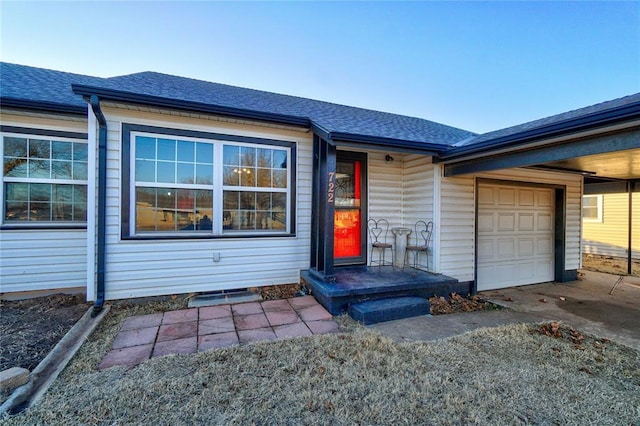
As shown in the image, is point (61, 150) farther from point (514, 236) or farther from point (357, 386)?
point (514, 236)

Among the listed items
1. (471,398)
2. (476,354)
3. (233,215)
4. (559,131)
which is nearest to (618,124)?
(559,131)

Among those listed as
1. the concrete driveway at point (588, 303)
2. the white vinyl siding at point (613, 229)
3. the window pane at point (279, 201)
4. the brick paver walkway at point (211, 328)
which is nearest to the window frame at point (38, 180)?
the brick paver walkway at point (211, 328)

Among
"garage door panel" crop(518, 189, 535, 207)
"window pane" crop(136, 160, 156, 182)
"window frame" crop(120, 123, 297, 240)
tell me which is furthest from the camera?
"garage door panel" crop(518, 189, 535, 207)

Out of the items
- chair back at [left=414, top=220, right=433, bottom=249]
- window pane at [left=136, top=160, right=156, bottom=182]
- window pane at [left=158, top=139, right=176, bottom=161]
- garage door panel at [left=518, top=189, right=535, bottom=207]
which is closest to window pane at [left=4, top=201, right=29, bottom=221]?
window pane at [left=136, top=160, right=156, bottom=182]

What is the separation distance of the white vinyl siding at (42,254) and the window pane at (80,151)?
0.23 meters

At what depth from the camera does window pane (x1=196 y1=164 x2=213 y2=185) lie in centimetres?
439

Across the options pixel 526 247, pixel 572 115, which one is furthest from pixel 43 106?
pixel 526 247

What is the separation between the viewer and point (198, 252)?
171 inches

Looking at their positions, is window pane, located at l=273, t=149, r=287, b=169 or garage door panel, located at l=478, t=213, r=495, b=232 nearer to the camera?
window pane, located at l=273, t=149, r=287, b=169

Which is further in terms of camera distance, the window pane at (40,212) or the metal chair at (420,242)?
the metal chair at (420,242)

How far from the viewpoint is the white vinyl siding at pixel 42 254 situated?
4.08 metres

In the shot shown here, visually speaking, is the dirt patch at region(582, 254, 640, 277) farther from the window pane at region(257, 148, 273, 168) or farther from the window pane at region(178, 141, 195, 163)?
the window pane at region(178, 141, 195, 163)

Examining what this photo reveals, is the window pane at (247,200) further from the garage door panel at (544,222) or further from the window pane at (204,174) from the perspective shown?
the garage door panel at (544,222)

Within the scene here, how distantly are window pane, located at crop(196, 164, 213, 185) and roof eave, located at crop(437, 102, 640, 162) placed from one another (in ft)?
13.5
